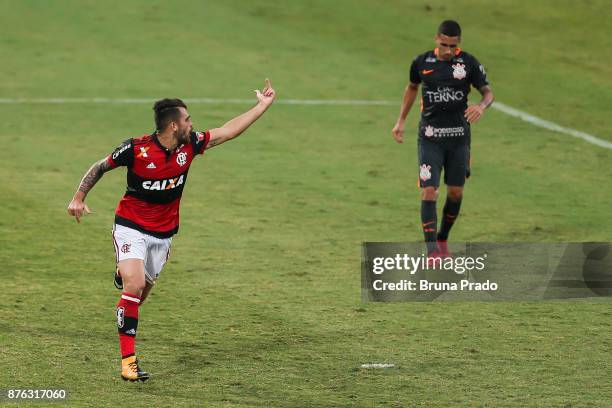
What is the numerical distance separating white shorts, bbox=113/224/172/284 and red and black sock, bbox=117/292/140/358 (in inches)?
14.0

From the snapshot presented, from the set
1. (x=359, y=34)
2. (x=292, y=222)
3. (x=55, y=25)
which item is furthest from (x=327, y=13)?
(x=292, y=222)

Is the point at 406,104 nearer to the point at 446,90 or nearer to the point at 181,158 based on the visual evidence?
the point at 446,90

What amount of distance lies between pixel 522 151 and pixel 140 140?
11597mm

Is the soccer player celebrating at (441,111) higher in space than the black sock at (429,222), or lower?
higher

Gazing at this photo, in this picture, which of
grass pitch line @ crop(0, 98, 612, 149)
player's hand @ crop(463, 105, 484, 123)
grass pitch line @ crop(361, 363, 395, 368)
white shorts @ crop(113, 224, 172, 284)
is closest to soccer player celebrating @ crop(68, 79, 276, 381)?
white shorts @ crop(113, 224, 172, 284)

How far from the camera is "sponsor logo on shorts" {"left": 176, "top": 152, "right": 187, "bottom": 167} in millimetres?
11172

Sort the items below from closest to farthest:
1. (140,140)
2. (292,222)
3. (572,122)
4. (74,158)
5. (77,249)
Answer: (140,140) → (77,249) → (292,222) → (74,158) → (572,122)

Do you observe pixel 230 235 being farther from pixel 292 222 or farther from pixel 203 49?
pixel 203 49

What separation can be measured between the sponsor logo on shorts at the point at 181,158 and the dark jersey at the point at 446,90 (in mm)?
4484

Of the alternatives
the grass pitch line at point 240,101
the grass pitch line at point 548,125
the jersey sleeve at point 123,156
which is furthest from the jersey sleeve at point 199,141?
the grass pitch line at point 240,101

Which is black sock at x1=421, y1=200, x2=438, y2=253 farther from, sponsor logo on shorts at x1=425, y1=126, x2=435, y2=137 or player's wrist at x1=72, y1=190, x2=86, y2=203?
player's wrist at x1=72, y1=190, x2=86, y2=203

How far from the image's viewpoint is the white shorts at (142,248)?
1112 centimetres

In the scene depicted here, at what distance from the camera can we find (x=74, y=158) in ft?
68.2

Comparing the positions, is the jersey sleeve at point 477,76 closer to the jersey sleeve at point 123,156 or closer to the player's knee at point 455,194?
the player's knee at point 455,194
